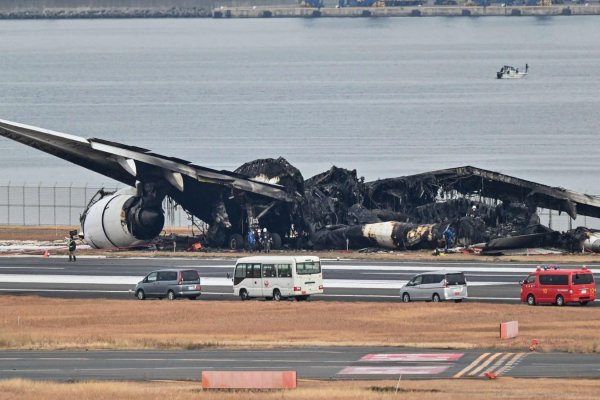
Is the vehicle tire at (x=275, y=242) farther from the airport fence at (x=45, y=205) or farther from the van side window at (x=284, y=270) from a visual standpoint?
the airport fence at (x=45, y=205)

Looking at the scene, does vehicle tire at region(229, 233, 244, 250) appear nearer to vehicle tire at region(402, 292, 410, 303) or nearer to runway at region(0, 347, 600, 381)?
vehicle tire at region(402, 292, 410, 303)

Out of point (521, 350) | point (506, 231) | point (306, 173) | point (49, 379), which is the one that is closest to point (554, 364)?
point (521, 350)

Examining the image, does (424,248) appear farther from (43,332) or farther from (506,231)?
(43,332)

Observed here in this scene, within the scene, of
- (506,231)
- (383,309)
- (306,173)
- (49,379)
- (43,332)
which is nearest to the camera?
(49,379)

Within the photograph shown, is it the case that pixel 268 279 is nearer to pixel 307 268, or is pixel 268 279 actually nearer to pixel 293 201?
pixel 307 268

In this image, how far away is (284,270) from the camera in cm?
7388

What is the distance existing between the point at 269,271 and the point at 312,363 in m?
23.4

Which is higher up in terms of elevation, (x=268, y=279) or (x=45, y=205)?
(x=45, y=205)

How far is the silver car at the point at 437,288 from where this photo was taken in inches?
2803

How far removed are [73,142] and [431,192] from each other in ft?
89.8

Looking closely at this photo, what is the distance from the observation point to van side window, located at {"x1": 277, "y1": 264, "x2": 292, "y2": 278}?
241 ft

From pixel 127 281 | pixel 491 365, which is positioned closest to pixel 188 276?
pixel 127 281

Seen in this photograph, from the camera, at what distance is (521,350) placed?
53.1 meters

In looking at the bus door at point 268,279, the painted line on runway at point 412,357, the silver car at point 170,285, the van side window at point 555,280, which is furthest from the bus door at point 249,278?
the painted line on runway at point 412,357
